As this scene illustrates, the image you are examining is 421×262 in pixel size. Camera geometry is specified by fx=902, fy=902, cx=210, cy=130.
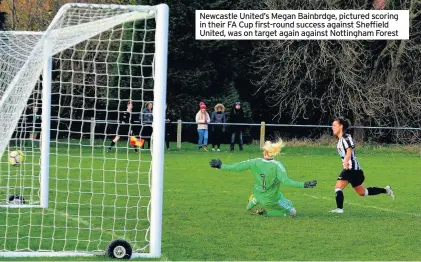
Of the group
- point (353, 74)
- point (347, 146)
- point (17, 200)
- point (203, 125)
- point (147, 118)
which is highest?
point (353, 74)

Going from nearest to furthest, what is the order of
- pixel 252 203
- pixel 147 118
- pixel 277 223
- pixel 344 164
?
pixel 277 223 < pixel 252 203 < pixel 344 164 < pixel 147 118

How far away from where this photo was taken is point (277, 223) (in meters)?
12.1

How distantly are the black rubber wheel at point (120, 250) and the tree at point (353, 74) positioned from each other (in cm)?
2845

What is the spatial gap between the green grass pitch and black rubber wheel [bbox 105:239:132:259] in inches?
5.2

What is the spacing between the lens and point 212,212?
13.4 m

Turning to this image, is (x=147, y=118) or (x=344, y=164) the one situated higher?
(x=147, y=118)

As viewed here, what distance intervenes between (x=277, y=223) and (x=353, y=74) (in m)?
25.7

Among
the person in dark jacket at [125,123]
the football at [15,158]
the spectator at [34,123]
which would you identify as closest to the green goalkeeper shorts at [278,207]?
the person in dark jacket at [125,123]

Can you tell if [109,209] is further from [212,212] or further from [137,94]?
[137,94]

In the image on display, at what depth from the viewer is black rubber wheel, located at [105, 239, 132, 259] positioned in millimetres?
8805

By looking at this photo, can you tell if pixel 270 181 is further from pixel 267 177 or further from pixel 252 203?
pixel 252 203

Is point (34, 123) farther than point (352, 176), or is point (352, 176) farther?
point (34, 123)

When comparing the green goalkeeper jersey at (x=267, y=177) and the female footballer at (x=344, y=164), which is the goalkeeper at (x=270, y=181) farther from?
the female footballer at (x=344, y=164)

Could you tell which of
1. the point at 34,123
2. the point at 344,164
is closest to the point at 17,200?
the point at 34,123
